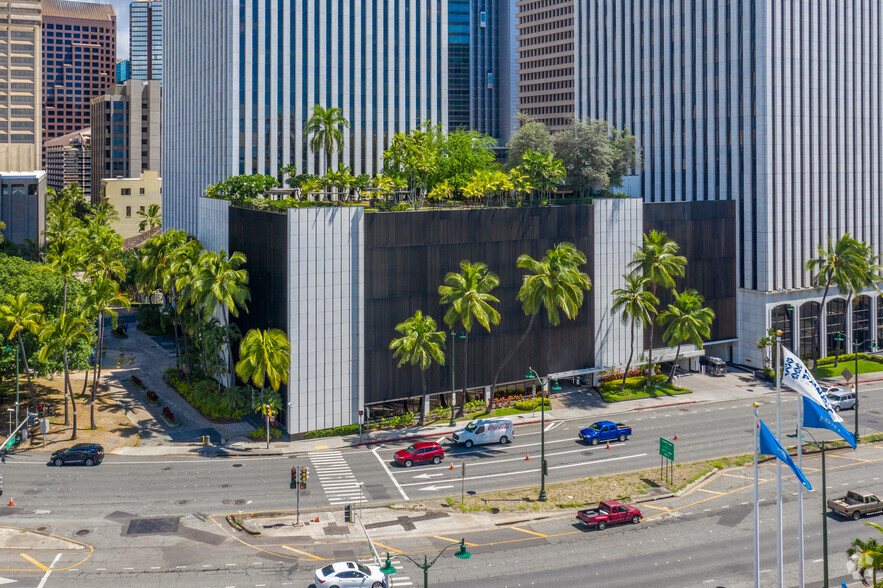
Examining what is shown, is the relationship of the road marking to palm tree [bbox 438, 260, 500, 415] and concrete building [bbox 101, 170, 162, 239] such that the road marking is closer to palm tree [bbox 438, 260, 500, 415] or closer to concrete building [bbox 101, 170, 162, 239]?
palm tree [bbox 438, 260, 500, 415]

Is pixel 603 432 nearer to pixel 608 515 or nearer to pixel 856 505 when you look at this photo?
pixel 608 515

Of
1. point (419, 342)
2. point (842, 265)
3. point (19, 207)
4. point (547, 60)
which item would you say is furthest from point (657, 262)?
point (547, 60)

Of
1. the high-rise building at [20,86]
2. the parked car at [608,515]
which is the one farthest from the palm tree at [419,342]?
the high-rise building at [20,86]

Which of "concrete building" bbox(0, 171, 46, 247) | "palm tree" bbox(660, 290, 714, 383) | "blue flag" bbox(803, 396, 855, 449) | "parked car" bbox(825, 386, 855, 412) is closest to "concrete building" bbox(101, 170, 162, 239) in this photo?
"concrete building" bbox(0, 171, 46, 247)

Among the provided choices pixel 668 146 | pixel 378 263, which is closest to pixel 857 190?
pixel 668 146

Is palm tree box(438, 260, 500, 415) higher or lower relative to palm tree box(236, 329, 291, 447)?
higher

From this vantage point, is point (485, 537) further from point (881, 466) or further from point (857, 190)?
point (857, 190)
